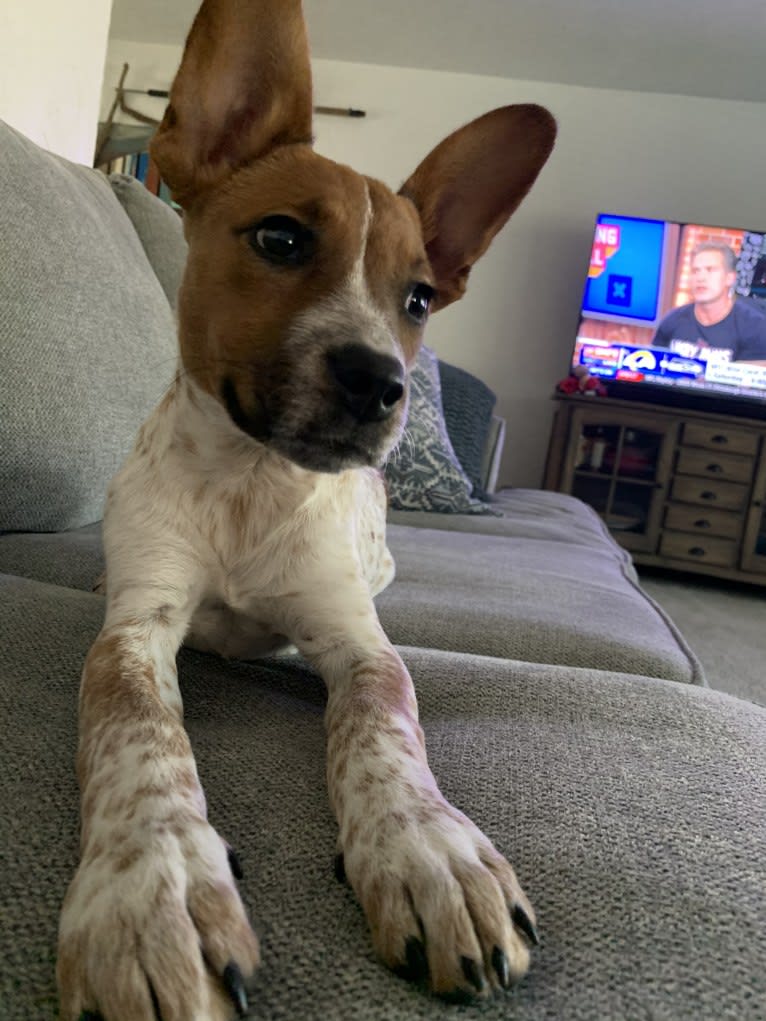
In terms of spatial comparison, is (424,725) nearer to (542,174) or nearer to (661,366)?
(661,366)

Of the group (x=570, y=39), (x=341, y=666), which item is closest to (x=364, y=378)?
(x=341, y=666)

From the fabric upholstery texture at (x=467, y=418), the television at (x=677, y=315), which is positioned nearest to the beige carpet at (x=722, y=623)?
the television at (x=677, y=315)

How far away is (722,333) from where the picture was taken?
6.12 m

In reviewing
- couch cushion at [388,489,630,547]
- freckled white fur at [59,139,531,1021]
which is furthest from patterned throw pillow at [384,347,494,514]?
freckled white fur at [59,139,531,1021]

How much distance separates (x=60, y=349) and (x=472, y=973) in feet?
5.20

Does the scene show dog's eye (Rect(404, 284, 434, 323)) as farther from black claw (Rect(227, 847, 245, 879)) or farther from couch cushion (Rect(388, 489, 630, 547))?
couch cushion (Rect(388, 489, 630, 547))

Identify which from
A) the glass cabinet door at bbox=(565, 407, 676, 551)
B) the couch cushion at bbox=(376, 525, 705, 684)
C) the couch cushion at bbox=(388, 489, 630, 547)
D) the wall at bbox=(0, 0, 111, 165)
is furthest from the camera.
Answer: the glass cabinet door at bbox=(565, 407, 676, 551)

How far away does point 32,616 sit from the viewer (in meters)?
1.19

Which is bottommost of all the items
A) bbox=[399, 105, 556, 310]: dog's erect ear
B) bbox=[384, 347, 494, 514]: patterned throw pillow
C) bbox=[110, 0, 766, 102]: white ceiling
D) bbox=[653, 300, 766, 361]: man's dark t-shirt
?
bbox=[384, 347, 494, 514]: patterned throw pillow

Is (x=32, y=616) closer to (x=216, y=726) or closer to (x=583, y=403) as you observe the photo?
(x=216, y=726)

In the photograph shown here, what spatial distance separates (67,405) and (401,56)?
20.4ft

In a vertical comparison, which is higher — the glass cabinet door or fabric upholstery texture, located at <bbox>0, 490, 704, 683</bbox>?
the glass cabinet door

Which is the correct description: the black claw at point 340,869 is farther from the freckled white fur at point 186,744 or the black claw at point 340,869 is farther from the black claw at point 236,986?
the black claw at point 236,986

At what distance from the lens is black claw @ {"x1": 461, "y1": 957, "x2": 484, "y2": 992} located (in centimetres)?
61
